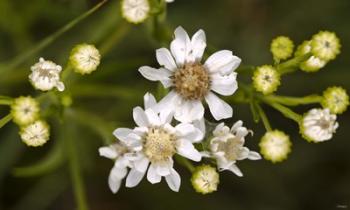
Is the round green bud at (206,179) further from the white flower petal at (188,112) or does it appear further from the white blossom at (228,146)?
the white flower petal at (188,112)

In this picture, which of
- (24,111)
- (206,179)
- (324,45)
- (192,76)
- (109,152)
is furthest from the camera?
(109,152)

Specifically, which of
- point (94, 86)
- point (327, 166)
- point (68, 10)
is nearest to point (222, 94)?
point (94, 86)

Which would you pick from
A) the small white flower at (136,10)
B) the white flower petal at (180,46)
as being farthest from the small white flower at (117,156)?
the small white flower at (136,10)

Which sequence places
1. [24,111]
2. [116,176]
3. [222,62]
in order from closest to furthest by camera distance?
[24,111] < [222,62] < [116,176]

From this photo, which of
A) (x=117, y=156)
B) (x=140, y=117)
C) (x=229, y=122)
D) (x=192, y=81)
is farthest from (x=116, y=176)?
(x=229, y=122)

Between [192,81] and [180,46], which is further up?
[180,46]

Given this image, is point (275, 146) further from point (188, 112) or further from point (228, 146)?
point (188, 112)
